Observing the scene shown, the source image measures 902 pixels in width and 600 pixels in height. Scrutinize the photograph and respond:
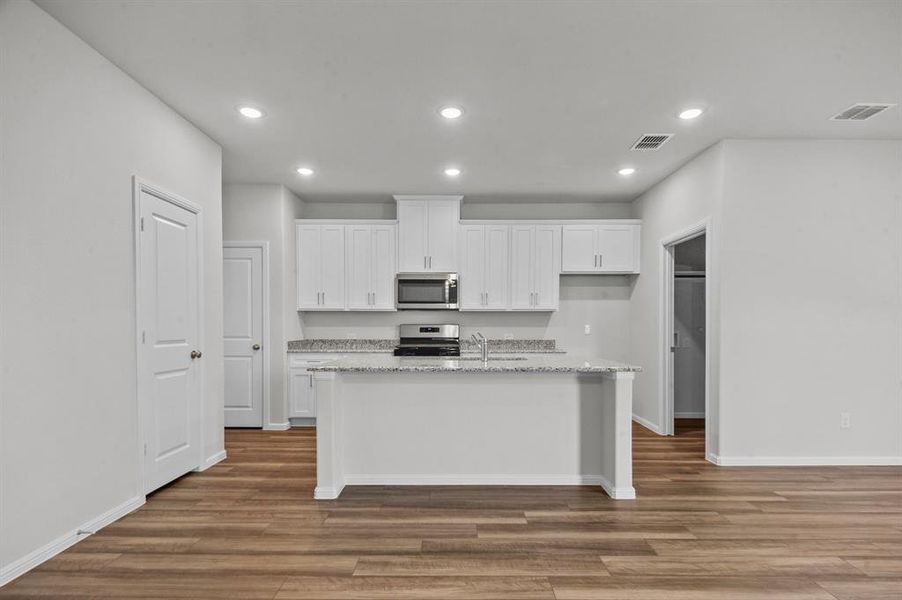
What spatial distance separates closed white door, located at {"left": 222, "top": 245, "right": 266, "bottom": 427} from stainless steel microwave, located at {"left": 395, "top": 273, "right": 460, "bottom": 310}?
162 centimetres

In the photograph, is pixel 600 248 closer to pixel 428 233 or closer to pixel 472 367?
pixel 428 233

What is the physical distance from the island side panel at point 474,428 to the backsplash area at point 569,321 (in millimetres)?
2703

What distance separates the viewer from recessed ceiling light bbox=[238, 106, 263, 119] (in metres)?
3.45

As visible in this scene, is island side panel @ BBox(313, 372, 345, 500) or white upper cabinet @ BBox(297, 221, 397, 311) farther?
white upper cabinet @ BBox(297, 221, 397, 311)

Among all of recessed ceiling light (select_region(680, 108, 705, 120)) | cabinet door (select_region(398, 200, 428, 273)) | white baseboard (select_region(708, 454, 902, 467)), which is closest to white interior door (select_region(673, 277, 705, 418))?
white baseboard (select_region(708, 454, 902, 467))

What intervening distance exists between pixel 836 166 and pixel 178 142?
5.36 meters

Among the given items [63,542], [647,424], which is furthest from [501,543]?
[647,424]

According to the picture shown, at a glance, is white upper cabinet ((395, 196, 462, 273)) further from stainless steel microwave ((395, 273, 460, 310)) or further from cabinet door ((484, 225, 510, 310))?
cabinet door ((484, 225, 510, 310))

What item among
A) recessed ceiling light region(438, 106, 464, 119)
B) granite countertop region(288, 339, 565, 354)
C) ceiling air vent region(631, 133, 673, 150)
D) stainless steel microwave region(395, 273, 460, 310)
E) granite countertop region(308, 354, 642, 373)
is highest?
recessed ceiling light region(438, 106, 464, 119)

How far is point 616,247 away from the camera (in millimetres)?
5941

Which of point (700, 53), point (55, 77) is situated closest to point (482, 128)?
point (700, 53)

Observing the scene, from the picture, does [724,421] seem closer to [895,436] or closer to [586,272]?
[895,436]

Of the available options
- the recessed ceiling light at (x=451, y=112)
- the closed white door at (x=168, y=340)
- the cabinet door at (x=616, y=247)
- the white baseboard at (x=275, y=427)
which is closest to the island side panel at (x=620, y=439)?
the recessed ceiling light at (x=451, y=112)

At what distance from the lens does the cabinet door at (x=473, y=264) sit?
19.4ft
